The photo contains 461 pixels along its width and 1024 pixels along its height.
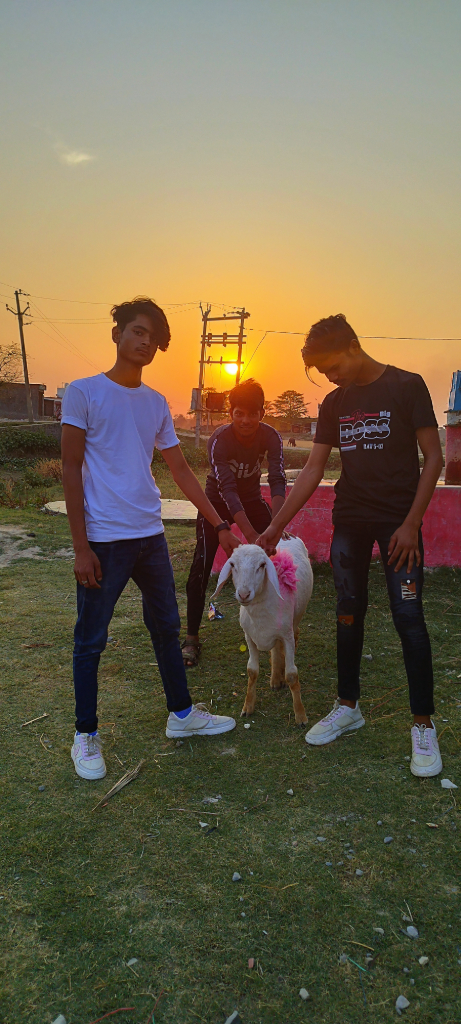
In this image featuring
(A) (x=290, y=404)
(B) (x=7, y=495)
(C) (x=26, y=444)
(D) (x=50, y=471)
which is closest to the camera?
(B) (x=7, y=495)

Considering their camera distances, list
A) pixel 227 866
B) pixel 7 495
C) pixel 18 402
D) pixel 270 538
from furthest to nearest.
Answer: pixel 18 402
pixel 7 495
pixel 270 538
pixel 227 866

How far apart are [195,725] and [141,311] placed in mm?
2443

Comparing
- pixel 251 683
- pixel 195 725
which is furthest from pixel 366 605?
pixel 195 725

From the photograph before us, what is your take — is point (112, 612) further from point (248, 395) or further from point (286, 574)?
point (248, 395)

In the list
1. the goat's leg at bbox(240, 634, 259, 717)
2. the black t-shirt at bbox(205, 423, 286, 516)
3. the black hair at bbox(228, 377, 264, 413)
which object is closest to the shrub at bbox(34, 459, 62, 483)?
the black t-shirt at bbox(205, 423, 286, 516)

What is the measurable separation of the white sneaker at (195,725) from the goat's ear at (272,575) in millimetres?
885

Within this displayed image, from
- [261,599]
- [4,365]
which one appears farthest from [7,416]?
[261,599]

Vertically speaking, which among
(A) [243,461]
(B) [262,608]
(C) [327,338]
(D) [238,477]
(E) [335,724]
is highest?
(C) [327,338]

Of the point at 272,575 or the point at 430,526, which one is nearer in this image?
the point at 272,575

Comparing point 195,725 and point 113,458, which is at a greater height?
point 113,458

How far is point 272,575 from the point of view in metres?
3.87

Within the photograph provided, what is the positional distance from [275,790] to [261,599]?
111cm

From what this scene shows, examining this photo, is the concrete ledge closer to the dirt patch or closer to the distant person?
the distant person

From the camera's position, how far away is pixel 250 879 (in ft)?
8.33
